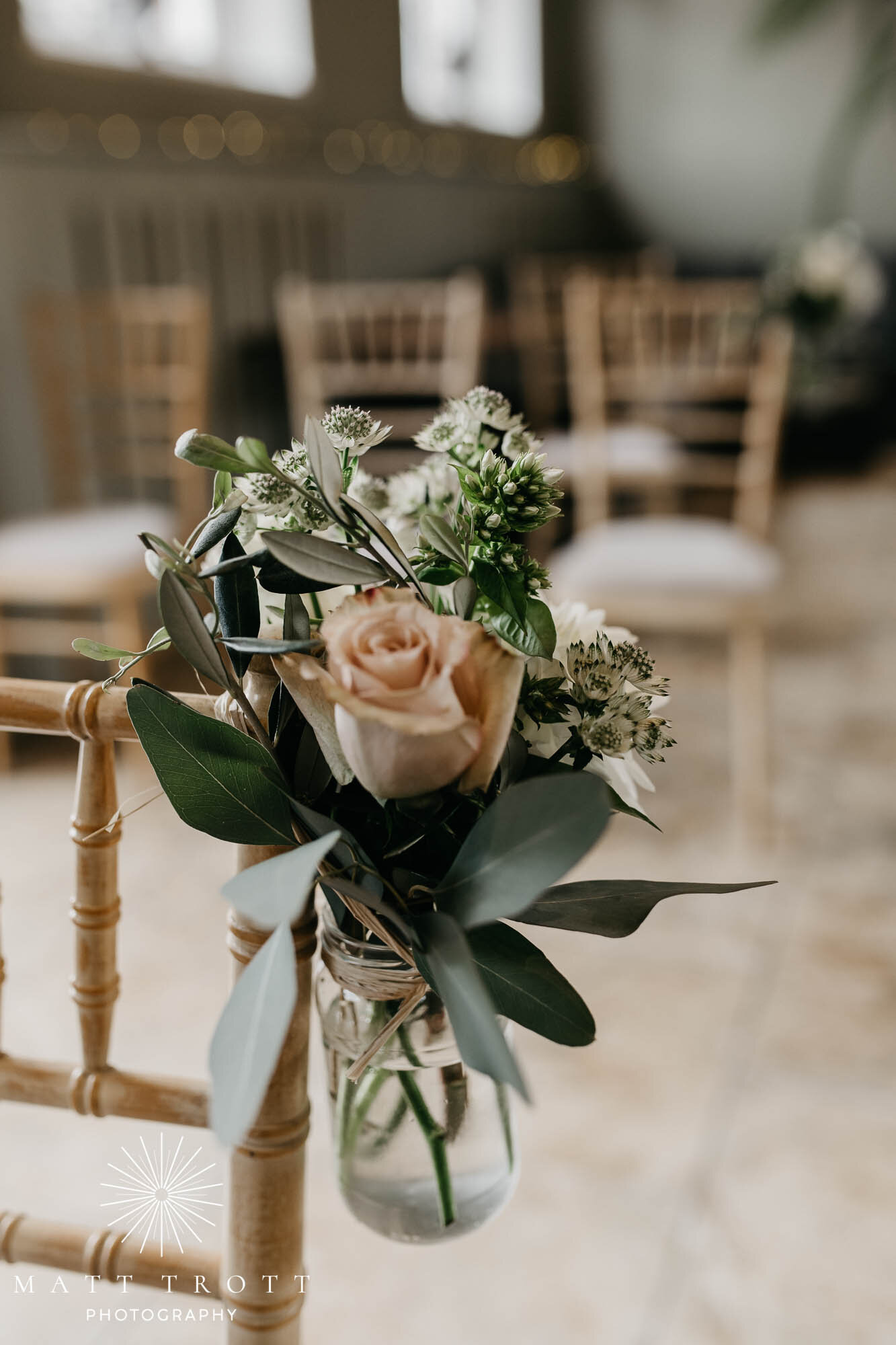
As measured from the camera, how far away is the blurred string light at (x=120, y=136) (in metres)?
3.26

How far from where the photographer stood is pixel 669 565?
6.96ft

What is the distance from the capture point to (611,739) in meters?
0.43

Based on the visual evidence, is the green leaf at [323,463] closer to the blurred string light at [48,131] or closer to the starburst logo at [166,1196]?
the starburst logo at [166,1196]

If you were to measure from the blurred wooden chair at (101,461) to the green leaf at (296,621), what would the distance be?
183 centimetres

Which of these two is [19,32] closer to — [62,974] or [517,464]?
[62,974]

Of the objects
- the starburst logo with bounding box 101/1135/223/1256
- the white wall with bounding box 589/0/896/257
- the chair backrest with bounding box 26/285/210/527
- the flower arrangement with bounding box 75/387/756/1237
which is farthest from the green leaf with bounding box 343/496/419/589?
the white wall with bounding box 589/0/896/257

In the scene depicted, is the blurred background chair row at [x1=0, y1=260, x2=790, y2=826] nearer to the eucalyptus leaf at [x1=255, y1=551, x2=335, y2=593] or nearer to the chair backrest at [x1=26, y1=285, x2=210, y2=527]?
the chair backrest at [x1=26, y1=285, x2=210, y2=527]

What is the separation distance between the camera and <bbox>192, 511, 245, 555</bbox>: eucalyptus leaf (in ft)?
1.41

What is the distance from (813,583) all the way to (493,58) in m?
3.76

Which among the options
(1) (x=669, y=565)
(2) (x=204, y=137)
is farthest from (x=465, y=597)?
(2) (x=204, y=137)

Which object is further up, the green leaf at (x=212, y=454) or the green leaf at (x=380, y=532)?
the green leaf at (x=212, y=454)

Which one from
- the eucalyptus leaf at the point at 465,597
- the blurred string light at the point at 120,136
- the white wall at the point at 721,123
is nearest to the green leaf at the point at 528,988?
the eucalyptus leaf at the point at 465,597

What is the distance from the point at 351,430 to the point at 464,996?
8.5 inches

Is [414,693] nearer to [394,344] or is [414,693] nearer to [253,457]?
[253,457]
